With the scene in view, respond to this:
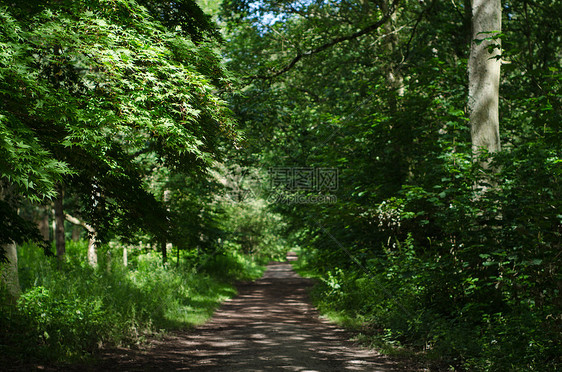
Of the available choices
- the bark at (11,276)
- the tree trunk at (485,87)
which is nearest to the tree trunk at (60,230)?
the bark at (11,276)

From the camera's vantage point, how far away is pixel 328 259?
1279cm

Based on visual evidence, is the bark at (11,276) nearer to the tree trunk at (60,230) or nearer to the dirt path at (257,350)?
the dirt path at (257,350)

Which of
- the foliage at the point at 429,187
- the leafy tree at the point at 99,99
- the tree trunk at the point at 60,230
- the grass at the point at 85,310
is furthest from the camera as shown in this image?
the tree trunk at the point at 60,230

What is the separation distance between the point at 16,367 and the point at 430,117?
1006 cm

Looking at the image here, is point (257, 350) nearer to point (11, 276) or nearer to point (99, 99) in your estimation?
point (11, 276)

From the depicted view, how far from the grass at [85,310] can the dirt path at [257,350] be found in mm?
488

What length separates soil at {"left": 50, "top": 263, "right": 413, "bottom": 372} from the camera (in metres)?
7.13

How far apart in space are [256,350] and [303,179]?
7.72m

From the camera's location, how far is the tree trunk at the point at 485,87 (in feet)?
26.8

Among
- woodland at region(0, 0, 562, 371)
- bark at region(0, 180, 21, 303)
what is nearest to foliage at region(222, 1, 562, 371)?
woodland at region(0, 0, 562, 371)

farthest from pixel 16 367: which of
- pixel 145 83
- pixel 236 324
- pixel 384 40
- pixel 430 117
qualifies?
pixel 384 40

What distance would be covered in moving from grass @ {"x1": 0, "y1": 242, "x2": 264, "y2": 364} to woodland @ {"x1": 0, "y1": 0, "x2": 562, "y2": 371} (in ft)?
0.15

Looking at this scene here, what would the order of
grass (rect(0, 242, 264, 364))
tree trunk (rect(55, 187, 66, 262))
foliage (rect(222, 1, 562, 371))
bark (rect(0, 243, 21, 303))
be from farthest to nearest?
tree trunk (rect(55, 187, 66, 262))
bark (rect(0, 243, 21, 303))
grass (rect(0, 242, 264, 364))
foliage (rect(222, 1, 562, 371))

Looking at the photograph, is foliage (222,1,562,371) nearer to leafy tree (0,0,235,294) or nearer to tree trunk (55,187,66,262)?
leafy tree (0,0,235,294)
